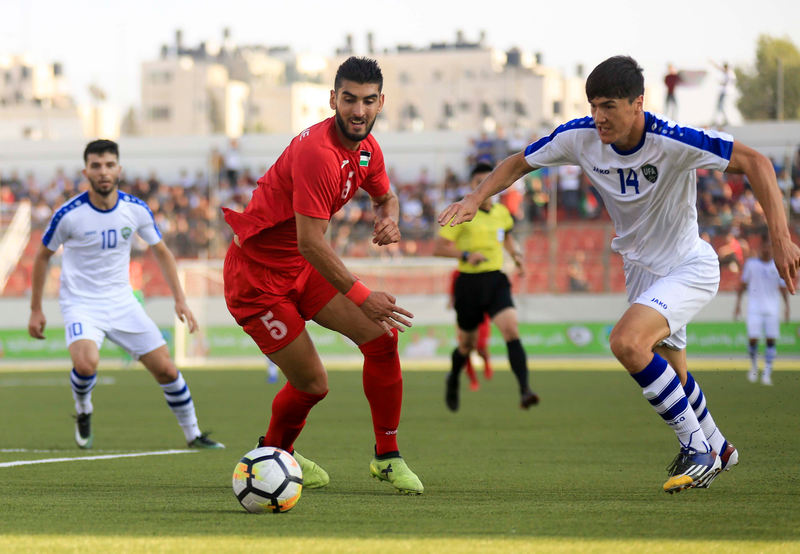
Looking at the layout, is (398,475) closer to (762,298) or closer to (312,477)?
(312,477)

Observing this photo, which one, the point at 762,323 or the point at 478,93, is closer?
the point at 762,323

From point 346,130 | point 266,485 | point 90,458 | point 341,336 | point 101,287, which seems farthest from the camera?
point 341,336

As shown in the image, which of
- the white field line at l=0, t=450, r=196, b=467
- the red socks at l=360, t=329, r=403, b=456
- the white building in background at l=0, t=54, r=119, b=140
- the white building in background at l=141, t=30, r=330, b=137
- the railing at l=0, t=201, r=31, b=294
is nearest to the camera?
the red socks at l=360, t=329, r=403, b=456

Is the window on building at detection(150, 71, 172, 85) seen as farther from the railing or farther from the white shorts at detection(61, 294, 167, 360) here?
the white shorts at detection(61, 294, 167, 360)

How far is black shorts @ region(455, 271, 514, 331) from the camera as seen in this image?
1109cm

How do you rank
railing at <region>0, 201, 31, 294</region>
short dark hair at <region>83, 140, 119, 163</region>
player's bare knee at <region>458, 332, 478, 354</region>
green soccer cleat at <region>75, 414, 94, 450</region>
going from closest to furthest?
short dark hair at <region>83, 140, 119, 163</region> < green soccer cleat at <region>75, 414, 94, 450</region> < player's bare knee at <region>458, 332, 478, 354</region> < railing at <region>0, 201, 31, 294</region>

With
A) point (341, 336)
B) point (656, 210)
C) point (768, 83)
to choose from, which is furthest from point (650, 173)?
point (341, 336)

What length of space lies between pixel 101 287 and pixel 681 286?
503cm

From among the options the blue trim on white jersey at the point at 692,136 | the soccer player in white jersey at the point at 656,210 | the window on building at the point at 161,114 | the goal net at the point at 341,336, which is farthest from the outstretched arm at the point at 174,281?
the window on building at the point at 161,114

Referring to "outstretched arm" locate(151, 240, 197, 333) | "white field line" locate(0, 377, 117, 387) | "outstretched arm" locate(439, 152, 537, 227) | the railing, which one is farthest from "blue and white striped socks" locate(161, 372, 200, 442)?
the railing

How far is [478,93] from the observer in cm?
3794

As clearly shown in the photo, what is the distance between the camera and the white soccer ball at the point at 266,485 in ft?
15.2

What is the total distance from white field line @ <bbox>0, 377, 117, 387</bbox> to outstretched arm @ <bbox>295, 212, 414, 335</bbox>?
13615 millimetres

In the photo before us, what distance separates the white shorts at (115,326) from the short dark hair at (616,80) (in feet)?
15.2
